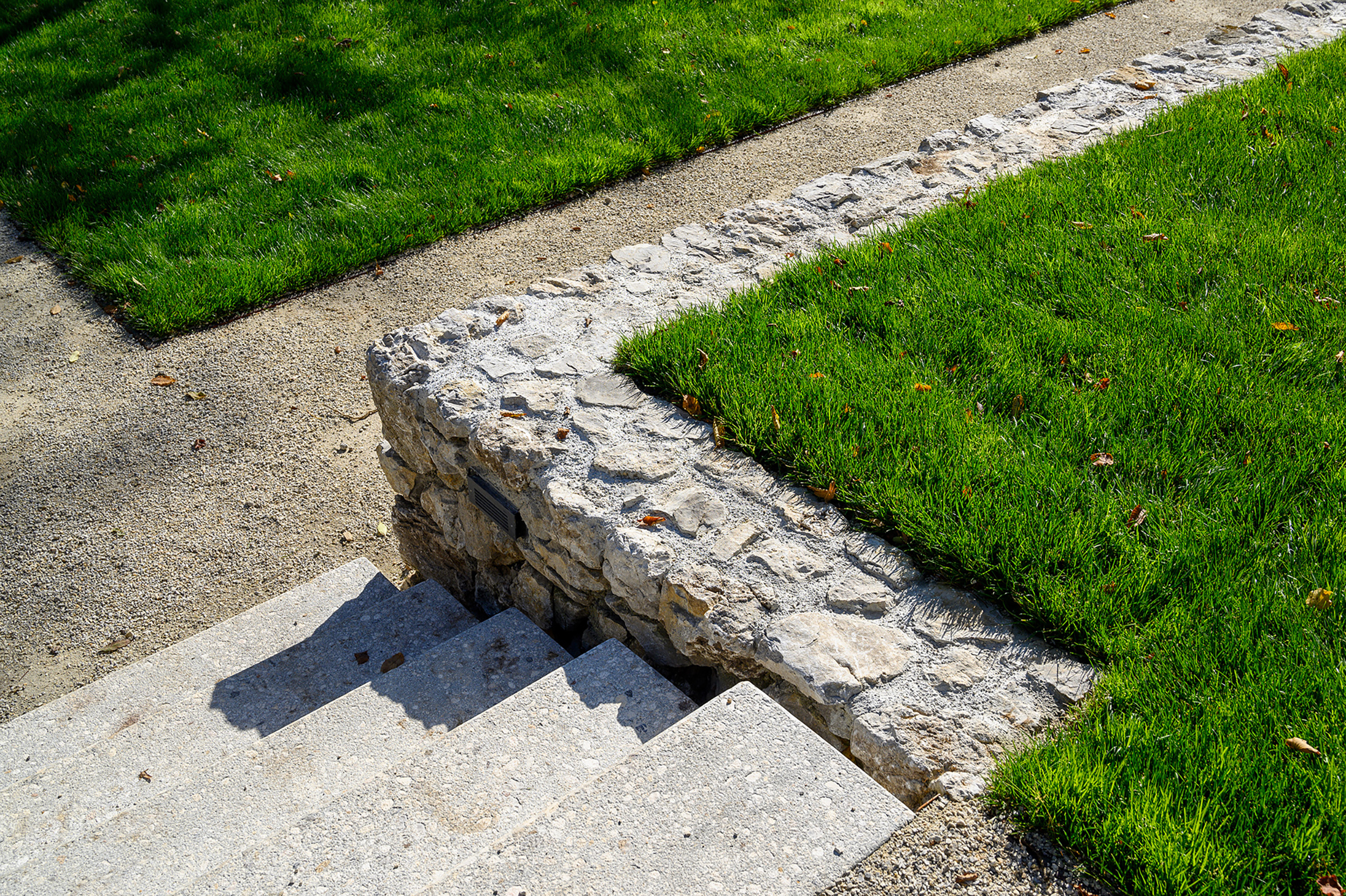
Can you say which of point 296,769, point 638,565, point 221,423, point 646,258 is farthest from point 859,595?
point 221,423

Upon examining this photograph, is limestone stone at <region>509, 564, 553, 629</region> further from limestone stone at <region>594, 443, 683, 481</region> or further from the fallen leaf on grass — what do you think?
the fallen leaf on grass

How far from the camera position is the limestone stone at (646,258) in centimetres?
491

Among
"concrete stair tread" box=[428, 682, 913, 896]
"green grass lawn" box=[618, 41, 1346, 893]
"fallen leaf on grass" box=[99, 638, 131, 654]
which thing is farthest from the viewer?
"fallen leaf on grass" box=[99, 638, 131, 654]

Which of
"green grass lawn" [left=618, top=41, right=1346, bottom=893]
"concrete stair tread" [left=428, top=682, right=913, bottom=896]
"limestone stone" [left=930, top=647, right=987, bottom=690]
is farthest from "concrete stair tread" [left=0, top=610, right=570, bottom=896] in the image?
"limestone stone" [left=930, top=647, right=987, bottom=690]

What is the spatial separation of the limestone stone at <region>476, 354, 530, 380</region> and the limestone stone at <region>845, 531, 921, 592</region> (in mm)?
1704

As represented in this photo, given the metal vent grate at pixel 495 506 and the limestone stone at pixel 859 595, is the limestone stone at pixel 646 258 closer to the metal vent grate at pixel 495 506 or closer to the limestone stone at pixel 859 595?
the metal vent grate at pixel 495 506

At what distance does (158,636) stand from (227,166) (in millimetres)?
4193

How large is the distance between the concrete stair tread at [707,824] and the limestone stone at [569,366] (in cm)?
200

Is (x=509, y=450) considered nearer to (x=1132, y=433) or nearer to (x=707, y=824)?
(x=707, y=824)

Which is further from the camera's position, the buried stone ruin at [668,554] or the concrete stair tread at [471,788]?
the buried stone ruin at [668,554]

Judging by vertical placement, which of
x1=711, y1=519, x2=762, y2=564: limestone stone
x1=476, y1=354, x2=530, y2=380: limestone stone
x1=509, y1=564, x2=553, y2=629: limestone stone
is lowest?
x1=509, y1=564, x2=553, y2=629: limestone stone

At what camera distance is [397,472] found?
4523 mm

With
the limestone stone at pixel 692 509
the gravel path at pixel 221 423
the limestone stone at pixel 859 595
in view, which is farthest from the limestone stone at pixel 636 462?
the gravel path at pixel 221 423

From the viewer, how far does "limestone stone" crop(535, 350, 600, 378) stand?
4.09m
